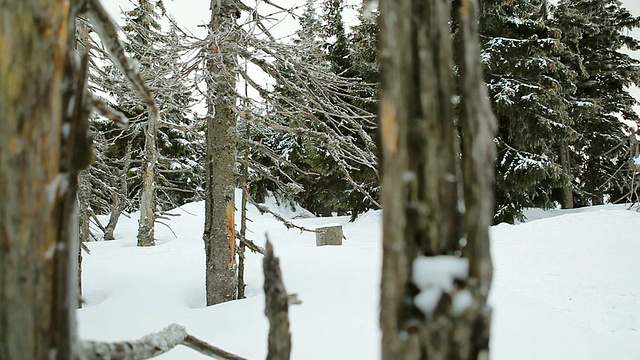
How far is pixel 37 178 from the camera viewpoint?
0.79 m

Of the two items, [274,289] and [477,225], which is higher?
[477,225]

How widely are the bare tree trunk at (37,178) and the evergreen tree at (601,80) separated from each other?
19755 millimetres

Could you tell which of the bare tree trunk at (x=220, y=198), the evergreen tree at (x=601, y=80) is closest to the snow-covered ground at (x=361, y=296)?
the bare tree trunk at (x=220, y=198)

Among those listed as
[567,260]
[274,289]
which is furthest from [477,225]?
[567,260]

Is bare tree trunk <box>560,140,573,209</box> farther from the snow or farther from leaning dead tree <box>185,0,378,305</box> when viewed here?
the snow

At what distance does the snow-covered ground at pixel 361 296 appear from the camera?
383cm

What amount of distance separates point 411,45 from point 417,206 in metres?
0.27

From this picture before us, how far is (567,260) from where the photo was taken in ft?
26.8

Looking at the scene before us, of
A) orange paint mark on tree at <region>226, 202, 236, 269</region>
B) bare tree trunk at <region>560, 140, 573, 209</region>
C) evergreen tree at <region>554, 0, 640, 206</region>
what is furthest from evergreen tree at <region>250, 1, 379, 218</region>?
evergreen tree at <region>554, 0, 640, 206</region>

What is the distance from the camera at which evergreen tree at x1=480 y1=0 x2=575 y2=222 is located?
12.4 meters

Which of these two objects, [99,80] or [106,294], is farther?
[106,294]

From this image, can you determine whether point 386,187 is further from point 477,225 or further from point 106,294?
point 106,294

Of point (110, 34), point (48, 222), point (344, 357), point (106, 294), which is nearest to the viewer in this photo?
point (48, 222)

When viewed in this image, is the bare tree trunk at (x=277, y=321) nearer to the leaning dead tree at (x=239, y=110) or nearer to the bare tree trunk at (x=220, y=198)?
the leaning dead tree at (x=239, y=110)
